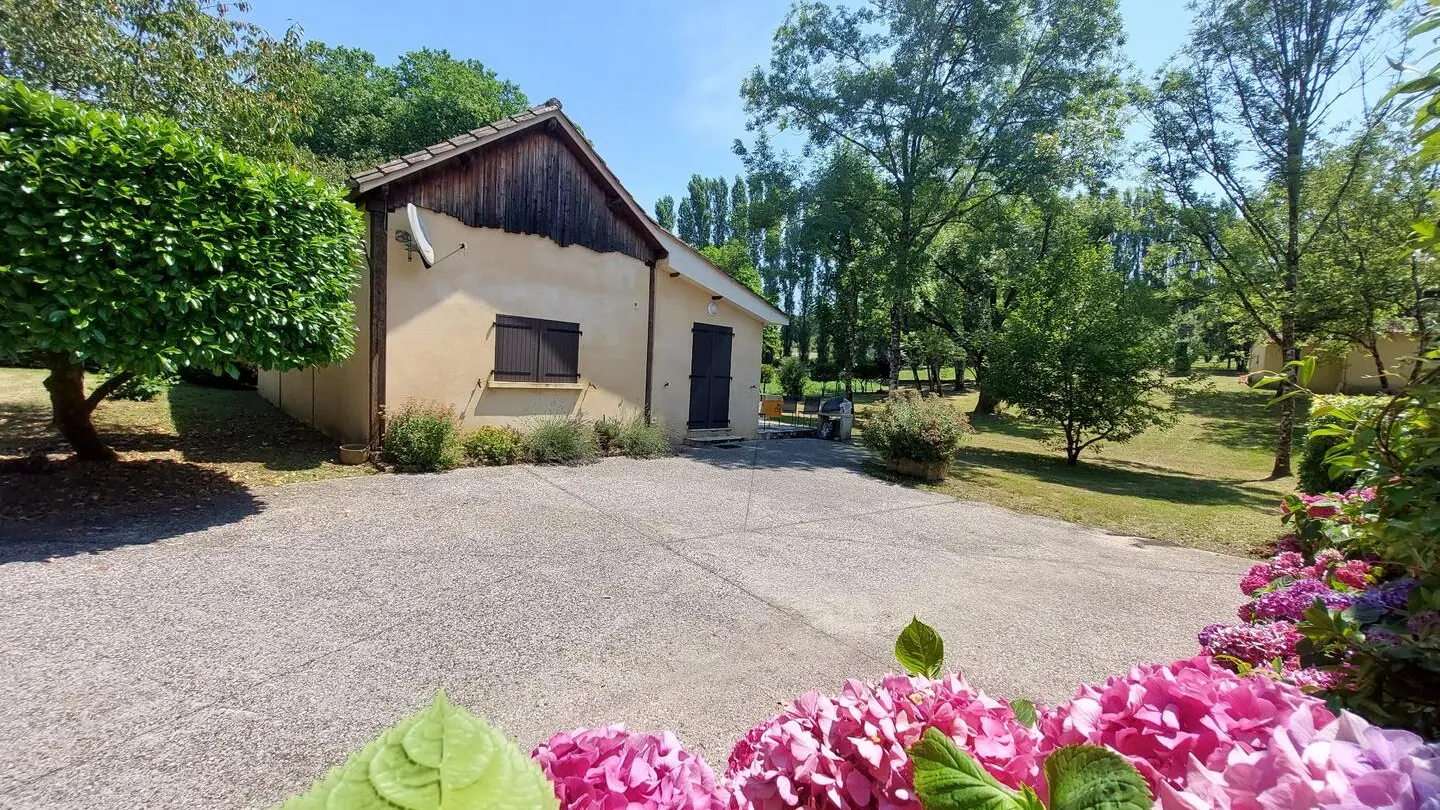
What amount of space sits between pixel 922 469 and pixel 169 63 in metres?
12.5

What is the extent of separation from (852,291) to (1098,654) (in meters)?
25.8

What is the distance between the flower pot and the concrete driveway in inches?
42.9

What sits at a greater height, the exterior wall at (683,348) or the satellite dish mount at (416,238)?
the satellite dish mount at (416,238)

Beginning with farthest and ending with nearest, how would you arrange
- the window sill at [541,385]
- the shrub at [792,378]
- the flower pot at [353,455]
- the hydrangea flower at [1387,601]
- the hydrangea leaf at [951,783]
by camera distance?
the shrub at [792,378] < the window sill at [541,385] < the flower pot at [353,455] < the hydrangea flower at [1387,601] < the hydrangea leaf at [951,783]

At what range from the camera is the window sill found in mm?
9201

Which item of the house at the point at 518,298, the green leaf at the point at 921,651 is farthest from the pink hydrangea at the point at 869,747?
the house at the point at 518,298

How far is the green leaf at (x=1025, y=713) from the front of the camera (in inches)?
46.6

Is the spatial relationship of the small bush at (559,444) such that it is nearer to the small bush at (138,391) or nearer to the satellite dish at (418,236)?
the satellite dish at (418,236)

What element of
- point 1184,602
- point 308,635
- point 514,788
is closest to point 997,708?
point 514,788

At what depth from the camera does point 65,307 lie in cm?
448

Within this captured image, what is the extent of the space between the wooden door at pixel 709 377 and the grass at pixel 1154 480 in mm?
4989

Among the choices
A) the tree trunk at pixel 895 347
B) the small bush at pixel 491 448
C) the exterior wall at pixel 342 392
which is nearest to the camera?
the exterior wall at pixel 342 392

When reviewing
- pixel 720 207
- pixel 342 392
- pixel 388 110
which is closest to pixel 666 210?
pixel 720 207

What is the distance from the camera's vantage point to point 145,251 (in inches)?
193
